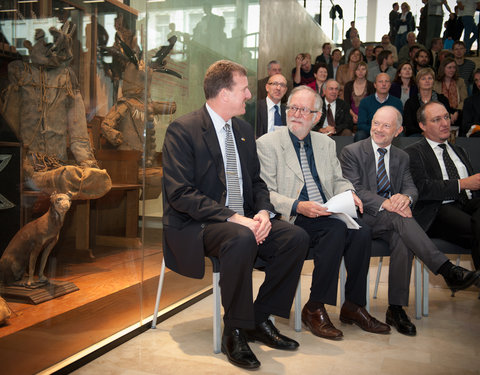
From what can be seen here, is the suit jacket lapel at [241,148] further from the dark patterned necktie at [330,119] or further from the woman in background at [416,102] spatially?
the woman in background at [416,102]

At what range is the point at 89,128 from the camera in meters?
2.11

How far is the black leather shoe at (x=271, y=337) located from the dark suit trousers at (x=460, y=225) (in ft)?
3.67

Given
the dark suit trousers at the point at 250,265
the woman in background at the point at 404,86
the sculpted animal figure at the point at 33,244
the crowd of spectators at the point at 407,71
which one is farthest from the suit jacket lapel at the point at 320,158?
the woman in background at the point at 404,86

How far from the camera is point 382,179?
9.92ft

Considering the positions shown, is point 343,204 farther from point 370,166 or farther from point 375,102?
point 375,102

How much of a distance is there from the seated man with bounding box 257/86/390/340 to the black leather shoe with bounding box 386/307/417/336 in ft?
0.26

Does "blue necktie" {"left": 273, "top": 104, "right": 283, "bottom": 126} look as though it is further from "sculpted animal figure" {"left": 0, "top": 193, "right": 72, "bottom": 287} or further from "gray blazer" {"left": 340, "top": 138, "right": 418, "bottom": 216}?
"sculpted animal figure" {"left": 0, "top": 193, "right": 72, "bottom": 287}

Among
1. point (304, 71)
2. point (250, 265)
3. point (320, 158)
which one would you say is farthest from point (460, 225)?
point (304, 71)

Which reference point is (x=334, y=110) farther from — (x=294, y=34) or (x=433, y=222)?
(x=294, y=34)

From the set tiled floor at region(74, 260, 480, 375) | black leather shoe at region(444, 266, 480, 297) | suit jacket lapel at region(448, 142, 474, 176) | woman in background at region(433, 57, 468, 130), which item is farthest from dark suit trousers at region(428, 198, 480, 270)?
woman in background at region(433, 57, 468, 130)

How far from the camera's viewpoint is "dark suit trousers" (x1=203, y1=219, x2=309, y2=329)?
2.07 meters

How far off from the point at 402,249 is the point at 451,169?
79cm

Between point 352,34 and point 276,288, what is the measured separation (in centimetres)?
784

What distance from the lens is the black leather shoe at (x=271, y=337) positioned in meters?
2.32
